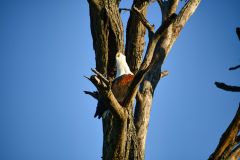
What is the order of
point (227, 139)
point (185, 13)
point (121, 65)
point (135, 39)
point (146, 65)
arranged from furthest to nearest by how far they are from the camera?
point (185, 13), point (135, 39), point (121, 65), point (146, 65), point (227, 139)

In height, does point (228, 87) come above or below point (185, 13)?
below

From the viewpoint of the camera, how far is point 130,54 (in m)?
4.35

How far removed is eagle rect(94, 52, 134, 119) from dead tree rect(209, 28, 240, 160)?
1171 millimetres

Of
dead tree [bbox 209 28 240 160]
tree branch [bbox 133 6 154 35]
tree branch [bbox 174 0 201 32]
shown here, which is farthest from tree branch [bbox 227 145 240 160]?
tree branch [bbox 174 0 201 32]

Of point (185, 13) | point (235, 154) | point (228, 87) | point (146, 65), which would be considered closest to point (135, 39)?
point (146, 65)

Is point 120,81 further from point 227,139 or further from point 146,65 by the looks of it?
point 227,139

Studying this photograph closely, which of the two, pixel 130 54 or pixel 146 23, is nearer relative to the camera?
pixel 146 23

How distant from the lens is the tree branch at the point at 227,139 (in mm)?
3334

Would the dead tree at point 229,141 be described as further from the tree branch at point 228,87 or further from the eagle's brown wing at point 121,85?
the eagle's brown wing at point 121,85

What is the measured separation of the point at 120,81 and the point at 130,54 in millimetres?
358

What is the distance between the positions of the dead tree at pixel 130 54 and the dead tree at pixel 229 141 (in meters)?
0.78

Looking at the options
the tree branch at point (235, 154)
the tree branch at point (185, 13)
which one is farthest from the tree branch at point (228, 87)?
the tree branch at point (185, 13)

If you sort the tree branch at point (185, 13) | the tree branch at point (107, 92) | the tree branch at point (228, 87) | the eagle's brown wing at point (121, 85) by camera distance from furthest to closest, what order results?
the tree branch at point (185, 13) → the eagle's brown wing at point (121, 85) → the tree branch at point (228, 87) → the tree branch at point (107, 92)

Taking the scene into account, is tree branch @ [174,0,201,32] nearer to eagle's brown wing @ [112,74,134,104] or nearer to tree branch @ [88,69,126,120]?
eagle's brown wing @ [112,74,134,104]
